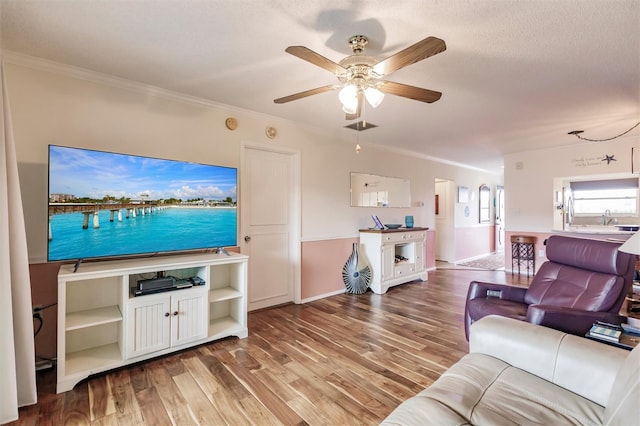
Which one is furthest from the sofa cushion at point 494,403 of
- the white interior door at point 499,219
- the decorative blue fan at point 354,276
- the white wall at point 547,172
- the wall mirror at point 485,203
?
the white interior door at point 499,219

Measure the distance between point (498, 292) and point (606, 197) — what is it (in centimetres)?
399

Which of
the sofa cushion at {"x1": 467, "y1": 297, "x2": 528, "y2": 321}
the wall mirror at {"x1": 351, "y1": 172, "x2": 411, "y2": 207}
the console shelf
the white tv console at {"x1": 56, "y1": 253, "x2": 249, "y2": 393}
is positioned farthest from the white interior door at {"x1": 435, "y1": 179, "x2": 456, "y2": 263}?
the console shelf

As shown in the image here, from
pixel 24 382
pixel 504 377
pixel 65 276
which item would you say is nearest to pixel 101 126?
pixel 65 276

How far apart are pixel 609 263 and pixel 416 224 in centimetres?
366

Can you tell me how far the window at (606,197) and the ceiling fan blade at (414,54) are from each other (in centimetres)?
518

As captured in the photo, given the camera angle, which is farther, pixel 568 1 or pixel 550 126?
pixel 550 126

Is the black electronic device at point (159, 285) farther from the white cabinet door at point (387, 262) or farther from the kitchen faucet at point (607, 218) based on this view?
the kitchen faucet at point (607, 218)

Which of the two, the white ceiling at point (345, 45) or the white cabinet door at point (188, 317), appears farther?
the white cabinet door at point (188, 317)

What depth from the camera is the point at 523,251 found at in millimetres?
5527

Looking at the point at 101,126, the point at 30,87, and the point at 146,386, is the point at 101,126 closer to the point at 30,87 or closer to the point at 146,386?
the point at 30,87

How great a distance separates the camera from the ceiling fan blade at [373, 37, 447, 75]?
4.87 feet

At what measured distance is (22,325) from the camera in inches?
70.9

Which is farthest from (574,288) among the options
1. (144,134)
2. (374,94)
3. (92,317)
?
(144,134)

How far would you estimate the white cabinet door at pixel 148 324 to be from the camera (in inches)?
86.3
